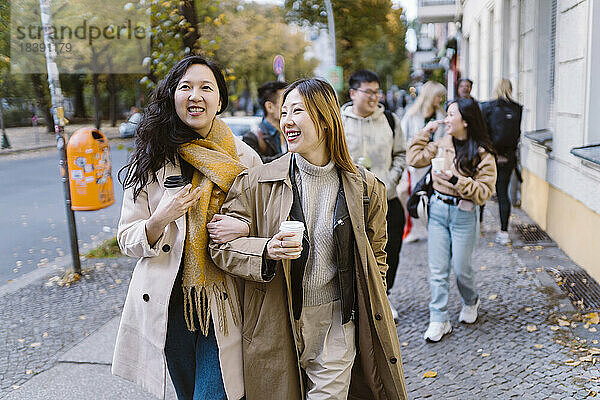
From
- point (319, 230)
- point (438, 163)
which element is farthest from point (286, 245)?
point (438, 163)

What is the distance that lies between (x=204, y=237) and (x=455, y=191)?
2501mm

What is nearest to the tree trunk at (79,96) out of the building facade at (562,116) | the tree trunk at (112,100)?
the tree trunk at (112,100)

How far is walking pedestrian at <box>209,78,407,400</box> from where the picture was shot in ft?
8.36

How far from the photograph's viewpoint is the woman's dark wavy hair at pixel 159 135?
258 cm

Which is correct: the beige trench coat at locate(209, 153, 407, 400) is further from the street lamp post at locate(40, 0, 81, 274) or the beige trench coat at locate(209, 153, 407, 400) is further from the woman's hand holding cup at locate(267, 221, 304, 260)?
the street lamp post at locate(40, 0, 81, 274)

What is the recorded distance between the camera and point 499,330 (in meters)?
4.80

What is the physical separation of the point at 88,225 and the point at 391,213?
6.19m

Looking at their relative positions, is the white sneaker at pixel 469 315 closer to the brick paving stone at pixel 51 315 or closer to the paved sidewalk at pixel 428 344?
the paved sidewalk at pixel 428 344

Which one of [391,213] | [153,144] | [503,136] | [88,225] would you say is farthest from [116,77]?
[153,144]

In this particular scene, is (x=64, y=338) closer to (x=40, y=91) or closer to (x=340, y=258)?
(x=340, y=258)

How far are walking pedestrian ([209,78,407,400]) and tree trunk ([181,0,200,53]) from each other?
5671 mm

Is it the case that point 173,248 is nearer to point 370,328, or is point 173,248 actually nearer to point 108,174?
point 370,328

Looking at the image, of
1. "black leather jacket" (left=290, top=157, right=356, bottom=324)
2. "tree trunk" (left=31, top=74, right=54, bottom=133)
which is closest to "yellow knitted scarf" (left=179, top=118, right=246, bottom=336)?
"black leather jacket" (left=290, top=157, right=356, bottom=324)

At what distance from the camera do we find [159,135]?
2.60 m
